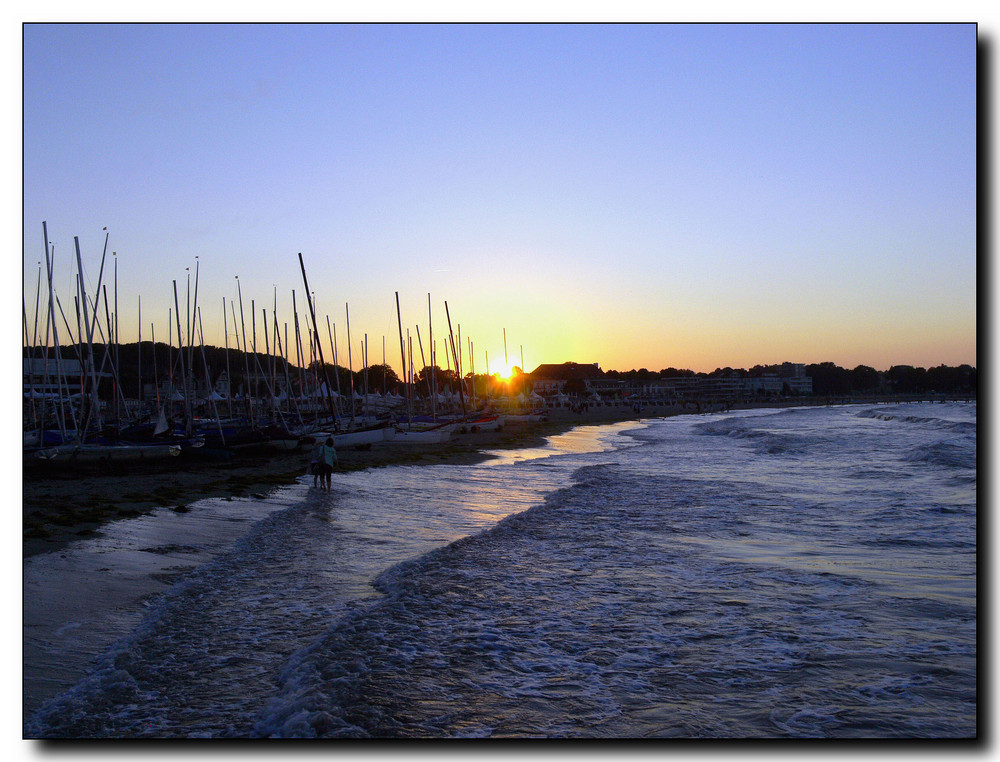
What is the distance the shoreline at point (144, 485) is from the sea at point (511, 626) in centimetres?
88

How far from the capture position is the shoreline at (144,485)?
1256cm

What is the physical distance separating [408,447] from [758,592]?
1232 inches

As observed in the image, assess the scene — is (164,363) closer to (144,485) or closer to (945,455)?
(144,485)

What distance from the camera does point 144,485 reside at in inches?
770

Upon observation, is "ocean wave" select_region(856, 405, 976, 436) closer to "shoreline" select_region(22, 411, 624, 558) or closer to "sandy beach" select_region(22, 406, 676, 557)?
"shoreline" select_region(22, 411, 624, 558)

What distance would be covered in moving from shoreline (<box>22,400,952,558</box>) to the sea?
2.90ft

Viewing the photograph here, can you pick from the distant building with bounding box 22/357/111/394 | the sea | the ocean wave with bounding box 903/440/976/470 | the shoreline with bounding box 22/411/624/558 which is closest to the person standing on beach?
the shoreline with bounding box 22/411/624/558

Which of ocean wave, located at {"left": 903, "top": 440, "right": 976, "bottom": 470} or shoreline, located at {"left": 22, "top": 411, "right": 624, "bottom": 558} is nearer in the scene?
shoreline, located at {"left": 22, "top": 411, "right": 624, "bottom": 558}

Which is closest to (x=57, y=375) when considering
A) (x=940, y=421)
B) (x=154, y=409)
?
(x=154, y=409)

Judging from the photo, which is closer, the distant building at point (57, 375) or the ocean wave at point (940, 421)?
the distant building at point (57, 375)

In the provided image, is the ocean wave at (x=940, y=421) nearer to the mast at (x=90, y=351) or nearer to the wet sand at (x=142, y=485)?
the wet sand at (x=142, y=485)

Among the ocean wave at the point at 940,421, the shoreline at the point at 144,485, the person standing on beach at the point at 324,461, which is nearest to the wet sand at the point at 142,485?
the shoreline at the point at 144,485

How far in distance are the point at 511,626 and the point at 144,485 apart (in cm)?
1551

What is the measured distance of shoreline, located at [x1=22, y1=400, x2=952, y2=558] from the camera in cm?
1256
